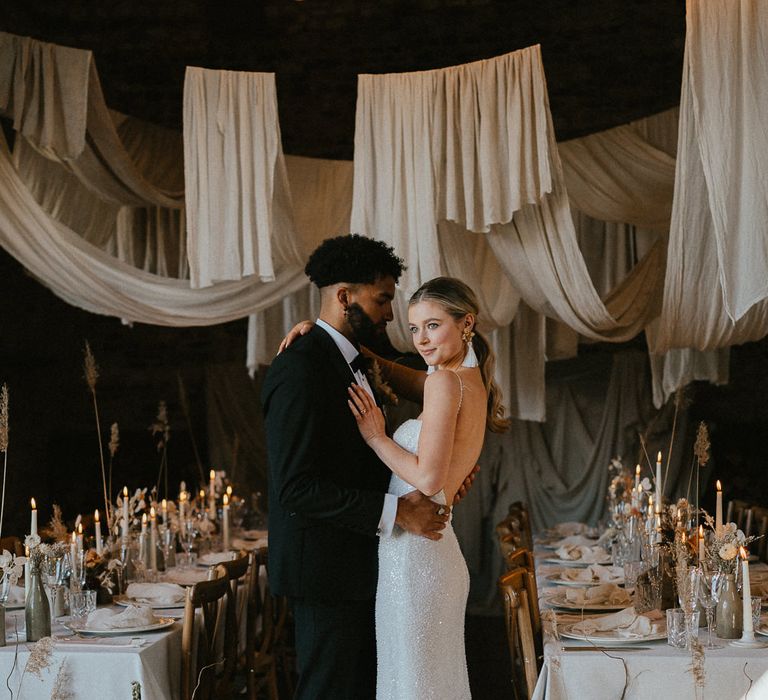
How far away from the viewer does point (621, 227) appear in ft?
23.8

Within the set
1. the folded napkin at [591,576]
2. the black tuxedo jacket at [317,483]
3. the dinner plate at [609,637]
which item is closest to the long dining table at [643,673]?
the dinner plate at [609,637]

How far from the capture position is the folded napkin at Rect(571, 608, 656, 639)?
3.50m

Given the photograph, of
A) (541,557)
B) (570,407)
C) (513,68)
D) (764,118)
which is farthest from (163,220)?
(570,407)

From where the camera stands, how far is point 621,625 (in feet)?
11.8

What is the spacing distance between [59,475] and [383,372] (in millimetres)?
5704

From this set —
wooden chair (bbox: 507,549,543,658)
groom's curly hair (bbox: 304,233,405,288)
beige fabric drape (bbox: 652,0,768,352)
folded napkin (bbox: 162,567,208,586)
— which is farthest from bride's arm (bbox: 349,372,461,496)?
folded napkin (bbox: 162,567,208,586)

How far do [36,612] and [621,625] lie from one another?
2.01 metres

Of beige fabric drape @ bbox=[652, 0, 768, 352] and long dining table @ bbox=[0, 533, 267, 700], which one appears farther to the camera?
beige fabric drape @ bbox=[652, 0, 768, 352]

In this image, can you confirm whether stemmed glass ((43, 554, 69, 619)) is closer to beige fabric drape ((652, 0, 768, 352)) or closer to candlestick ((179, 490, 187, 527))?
candlestick ((179, 490, 187, 527))

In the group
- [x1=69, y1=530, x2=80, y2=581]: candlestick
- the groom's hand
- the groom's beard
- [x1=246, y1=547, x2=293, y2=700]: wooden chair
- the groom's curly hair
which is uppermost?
the groom's curly hair

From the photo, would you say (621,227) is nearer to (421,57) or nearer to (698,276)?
(698,276)

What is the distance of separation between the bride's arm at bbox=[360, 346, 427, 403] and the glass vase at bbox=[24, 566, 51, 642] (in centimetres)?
141

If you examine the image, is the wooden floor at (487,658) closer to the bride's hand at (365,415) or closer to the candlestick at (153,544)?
the candlestick at (153,544)

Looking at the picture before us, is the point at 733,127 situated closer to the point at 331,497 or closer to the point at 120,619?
the point at 331,497
